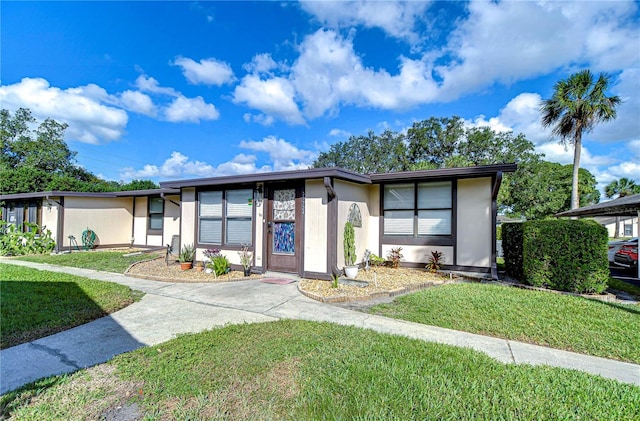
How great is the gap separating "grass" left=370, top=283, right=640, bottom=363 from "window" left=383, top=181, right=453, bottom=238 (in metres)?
2.39

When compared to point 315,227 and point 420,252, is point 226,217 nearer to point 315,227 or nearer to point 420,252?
point 315,227

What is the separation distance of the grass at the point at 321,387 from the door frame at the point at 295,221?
13.8ft

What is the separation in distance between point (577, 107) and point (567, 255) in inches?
524

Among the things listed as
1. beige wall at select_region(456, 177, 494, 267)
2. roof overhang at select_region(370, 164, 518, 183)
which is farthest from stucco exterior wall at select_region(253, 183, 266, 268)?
beige wall at select_region(456, 177, 494, 267)

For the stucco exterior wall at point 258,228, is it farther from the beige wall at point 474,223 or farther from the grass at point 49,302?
the beige wall at point 474,223

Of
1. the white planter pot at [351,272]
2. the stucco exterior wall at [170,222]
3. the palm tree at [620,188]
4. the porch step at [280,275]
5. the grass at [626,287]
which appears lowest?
the grass at [626,287]

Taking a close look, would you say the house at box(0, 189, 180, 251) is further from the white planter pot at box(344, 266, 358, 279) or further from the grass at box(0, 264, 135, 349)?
the white planter pot at box(344, 266, 358, 279)

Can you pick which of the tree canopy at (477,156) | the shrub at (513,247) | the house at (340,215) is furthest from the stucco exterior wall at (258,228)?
the tree canopy at (477,156)

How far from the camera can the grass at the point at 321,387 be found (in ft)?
7.50

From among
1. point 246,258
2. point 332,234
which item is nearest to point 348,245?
point 332,234

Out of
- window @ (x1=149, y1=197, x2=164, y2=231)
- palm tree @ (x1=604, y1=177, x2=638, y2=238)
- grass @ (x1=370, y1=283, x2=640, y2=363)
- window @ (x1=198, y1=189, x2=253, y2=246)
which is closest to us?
grass @ (x1=370, y1=283, x2=640, y2=363)

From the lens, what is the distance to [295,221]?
7754 mm

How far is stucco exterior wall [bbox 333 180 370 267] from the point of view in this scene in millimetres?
7445

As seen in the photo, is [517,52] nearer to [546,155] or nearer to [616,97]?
[616,97]
